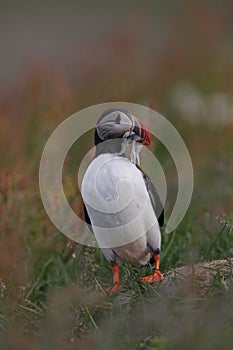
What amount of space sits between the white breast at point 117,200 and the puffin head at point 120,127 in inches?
4.6

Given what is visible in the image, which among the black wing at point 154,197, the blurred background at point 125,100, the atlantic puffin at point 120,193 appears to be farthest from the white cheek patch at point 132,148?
the blurred background at point 125,100

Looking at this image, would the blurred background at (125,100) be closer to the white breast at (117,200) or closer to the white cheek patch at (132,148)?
the white breast at (117,200)

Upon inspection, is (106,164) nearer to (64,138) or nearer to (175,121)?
(64,138)

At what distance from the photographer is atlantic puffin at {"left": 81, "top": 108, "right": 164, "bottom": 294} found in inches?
174

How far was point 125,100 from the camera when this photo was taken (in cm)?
852

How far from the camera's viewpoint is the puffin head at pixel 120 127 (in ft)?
14.8

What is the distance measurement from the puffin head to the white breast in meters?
0.12

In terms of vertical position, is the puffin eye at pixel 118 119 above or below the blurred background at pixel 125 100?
above

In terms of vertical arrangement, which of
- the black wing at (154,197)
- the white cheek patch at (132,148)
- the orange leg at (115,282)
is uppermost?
the white cheek patch at (132,148)

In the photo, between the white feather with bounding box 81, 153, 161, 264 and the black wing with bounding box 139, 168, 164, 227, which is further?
the black wing with bounding box 139, 168, 164, 227

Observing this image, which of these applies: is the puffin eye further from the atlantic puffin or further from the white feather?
the white feather

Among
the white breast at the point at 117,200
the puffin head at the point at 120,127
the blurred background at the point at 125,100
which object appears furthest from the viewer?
the blurred background at the point at 125,100

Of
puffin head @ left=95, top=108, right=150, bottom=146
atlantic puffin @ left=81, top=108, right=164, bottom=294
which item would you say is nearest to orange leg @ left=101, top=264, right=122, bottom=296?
atlantic puffin @ left=81, top=108, right=164, bottom=294

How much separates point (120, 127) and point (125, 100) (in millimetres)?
4026
